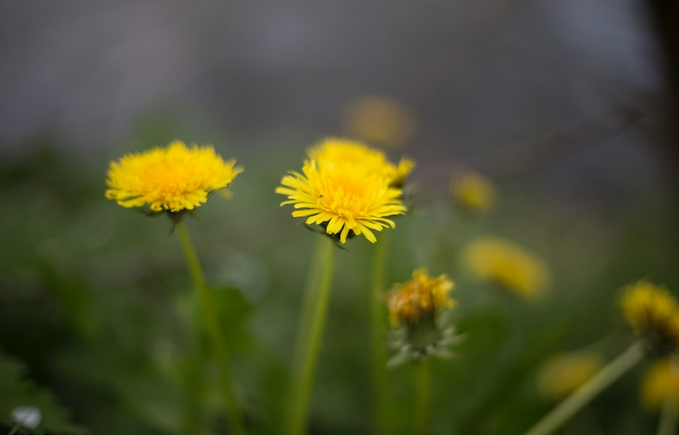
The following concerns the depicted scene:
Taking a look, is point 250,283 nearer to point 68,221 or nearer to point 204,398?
point 204,398

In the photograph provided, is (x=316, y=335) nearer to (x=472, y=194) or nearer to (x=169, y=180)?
(x=169, y=180)

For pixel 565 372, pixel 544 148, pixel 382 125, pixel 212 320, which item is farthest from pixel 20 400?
pixel 382 125

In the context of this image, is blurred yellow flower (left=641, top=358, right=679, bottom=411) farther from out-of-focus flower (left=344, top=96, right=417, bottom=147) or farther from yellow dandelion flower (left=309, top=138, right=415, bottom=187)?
out-of-focus flower (left=344, top=96, right=417, bottom=147)

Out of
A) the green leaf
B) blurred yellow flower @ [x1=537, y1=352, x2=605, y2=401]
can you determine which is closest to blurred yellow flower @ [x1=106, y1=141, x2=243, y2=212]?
the green leaf

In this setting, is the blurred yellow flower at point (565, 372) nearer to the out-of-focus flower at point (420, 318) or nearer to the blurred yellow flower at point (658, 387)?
the blurred yellow flower at point (658, 387)

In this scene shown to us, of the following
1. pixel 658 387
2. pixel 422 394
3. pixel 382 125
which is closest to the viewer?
pixel 422 394

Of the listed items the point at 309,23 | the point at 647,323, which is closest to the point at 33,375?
the point at 647,323

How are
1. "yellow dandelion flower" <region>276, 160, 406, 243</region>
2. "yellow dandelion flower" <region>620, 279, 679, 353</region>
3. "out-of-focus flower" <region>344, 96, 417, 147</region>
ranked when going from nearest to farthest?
"yellow dandelion flower" <region>276, 160, 406, 243</region>
"yellow dandelion flower" <region>620, 279, 679, 353</region>
"out-of-focus flower" <region>344, 96, 417, 147</region>
